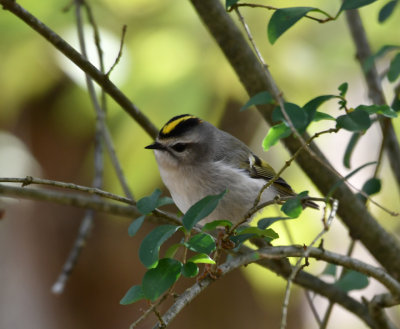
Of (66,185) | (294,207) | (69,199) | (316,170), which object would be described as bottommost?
(294,207)

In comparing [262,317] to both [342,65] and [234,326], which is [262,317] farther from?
[342,65]

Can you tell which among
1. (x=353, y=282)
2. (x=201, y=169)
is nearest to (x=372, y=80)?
(x=201, y=169)

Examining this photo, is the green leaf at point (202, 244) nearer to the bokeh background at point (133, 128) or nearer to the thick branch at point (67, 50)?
the thick branch at point (67, 50)

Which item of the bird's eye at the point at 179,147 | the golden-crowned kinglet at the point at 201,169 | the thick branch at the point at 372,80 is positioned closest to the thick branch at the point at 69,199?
the golden-crowned kinglet at the point at 201,169

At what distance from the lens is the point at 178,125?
2016mm

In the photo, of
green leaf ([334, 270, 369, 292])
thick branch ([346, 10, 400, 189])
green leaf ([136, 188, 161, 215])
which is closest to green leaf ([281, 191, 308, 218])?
green leaf ([136, 188, 161, 215])

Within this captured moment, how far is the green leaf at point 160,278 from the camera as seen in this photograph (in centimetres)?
108

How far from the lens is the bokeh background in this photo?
2.13 m

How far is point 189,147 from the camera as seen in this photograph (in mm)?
2115

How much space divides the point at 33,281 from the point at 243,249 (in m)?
2.23

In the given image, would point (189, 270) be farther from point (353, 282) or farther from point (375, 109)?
point (353, 282)

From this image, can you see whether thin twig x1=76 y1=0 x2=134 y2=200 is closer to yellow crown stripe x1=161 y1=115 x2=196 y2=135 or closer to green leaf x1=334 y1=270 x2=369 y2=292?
yellow crown stripe x1=161 y1=115 x2=196 y2=135

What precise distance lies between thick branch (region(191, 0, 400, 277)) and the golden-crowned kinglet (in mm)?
202

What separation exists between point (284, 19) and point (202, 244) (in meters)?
0.49
